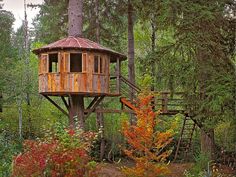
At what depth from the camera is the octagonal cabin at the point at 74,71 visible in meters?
15.1

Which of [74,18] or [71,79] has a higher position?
[74,18]

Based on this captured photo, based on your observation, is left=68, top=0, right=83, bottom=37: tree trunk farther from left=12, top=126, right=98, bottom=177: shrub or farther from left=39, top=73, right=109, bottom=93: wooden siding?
left=12, top=126, right=98, bottom=177: shrub

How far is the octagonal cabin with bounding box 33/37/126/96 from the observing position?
49.4 ft

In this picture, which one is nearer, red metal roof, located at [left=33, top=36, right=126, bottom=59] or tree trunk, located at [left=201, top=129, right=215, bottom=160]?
red metal roof, located at [left=33, top=36, right=126, bottom=59]

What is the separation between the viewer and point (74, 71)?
15.9m

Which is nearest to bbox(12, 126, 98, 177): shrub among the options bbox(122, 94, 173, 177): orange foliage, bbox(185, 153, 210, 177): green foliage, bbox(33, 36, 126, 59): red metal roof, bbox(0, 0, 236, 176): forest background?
bbox(0, 0, 236, 176): forest background

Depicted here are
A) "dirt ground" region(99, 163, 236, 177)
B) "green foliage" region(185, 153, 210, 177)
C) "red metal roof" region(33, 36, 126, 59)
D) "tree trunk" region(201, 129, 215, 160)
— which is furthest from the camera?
"tree trunk" region(201, 129, 215, 160)

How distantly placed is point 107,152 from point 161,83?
21.0 ft

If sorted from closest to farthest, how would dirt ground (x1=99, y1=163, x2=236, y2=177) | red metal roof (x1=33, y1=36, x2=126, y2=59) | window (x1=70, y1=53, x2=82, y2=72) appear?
red metal roof (x1=33, y1=36, x2=126, y2=59)
dirt ground (x1=99, y1=163, x2=236, y2=177)
window (x1=70, y1=53, x2=82, y2=72)

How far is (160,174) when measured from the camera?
13469mm

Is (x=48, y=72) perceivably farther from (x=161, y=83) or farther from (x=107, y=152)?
(x=107, y=152)

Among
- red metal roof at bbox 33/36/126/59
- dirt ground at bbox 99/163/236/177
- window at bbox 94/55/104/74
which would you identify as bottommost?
dirt ground at bbox 99/163/236/177

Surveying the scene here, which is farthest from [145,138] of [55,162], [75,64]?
[55,162]

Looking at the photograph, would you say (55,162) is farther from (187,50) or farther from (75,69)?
(75,69)
